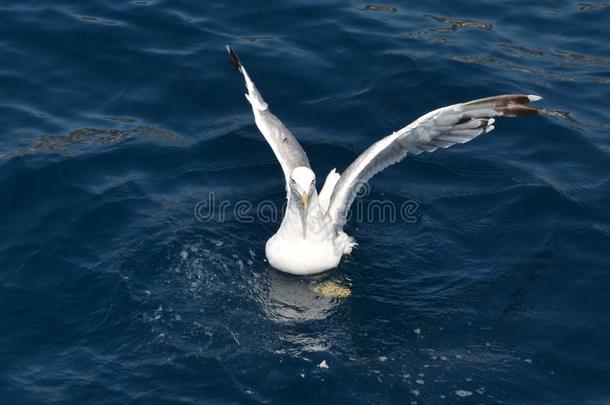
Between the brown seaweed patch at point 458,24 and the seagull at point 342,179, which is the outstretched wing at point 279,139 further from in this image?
the brown seaweed patch at point 458,24

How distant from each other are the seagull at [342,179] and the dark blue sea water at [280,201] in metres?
0.35

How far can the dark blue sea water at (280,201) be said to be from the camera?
33.9 feet

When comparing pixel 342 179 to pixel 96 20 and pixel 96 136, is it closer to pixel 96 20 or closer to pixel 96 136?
pixel 96 136

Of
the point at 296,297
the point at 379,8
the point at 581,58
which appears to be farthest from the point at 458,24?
the point at 296,297

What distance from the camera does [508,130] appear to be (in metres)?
15.1

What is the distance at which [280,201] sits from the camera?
44.9 feet

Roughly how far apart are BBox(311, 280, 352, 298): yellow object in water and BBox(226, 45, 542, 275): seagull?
0.24 m

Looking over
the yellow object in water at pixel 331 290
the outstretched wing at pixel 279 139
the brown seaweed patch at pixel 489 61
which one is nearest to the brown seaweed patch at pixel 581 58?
the brown seaweed patch at pixel 489 61

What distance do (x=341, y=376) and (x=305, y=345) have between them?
762 mm

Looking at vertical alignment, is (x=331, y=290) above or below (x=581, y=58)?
below

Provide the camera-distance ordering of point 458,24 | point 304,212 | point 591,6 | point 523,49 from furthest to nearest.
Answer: point 591,6 < point 458,24 < point 523,49 < point 304,212

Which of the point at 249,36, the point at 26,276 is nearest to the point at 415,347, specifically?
the point at 26,276

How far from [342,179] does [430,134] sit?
1299mm

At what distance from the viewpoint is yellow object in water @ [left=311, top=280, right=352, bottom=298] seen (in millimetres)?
11852
